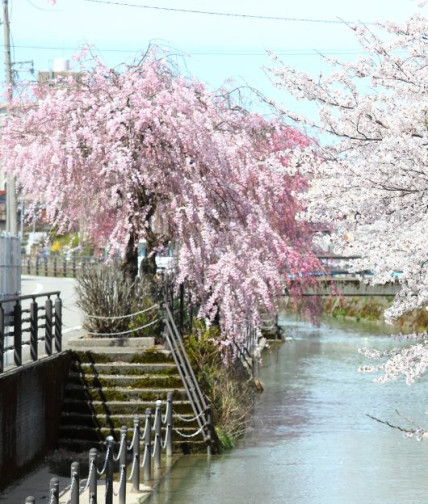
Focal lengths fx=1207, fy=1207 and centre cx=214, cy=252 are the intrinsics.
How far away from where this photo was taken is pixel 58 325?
23.6 m

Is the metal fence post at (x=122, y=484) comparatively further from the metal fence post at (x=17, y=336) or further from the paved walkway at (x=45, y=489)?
the metal fence post at (x=17, y=336)

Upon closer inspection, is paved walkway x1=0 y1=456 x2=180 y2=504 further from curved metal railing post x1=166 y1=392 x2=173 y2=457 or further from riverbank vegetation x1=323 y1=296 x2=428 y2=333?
riverbank vegetation x1=323 y1=296 x2=428 y2=333

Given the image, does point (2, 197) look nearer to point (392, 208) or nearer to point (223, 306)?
point (223, 306)

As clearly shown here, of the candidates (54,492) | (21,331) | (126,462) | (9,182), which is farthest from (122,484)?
(9,182)

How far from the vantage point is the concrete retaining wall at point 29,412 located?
1902cm

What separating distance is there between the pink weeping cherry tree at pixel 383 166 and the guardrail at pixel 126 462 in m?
3.75

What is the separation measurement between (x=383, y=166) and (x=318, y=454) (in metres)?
12.1

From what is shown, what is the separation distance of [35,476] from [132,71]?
10.3m

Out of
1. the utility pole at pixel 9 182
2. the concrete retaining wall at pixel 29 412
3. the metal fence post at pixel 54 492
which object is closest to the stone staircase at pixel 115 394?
the concrete retaining wall at pixel 29 412

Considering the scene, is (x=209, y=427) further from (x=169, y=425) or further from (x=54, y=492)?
(x=54, y=492)

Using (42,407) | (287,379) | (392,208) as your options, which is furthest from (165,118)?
(287,379)

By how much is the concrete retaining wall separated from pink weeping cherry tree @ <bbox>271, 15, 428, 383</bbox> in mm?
6807

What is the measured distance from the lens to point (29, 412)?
2072cm

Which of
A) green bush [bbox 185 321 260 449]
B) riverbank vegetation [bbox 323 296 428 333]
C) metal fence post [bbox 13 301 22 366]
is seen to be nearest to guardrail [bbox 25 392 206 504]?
green bush [bbox 185 321 260 449]
